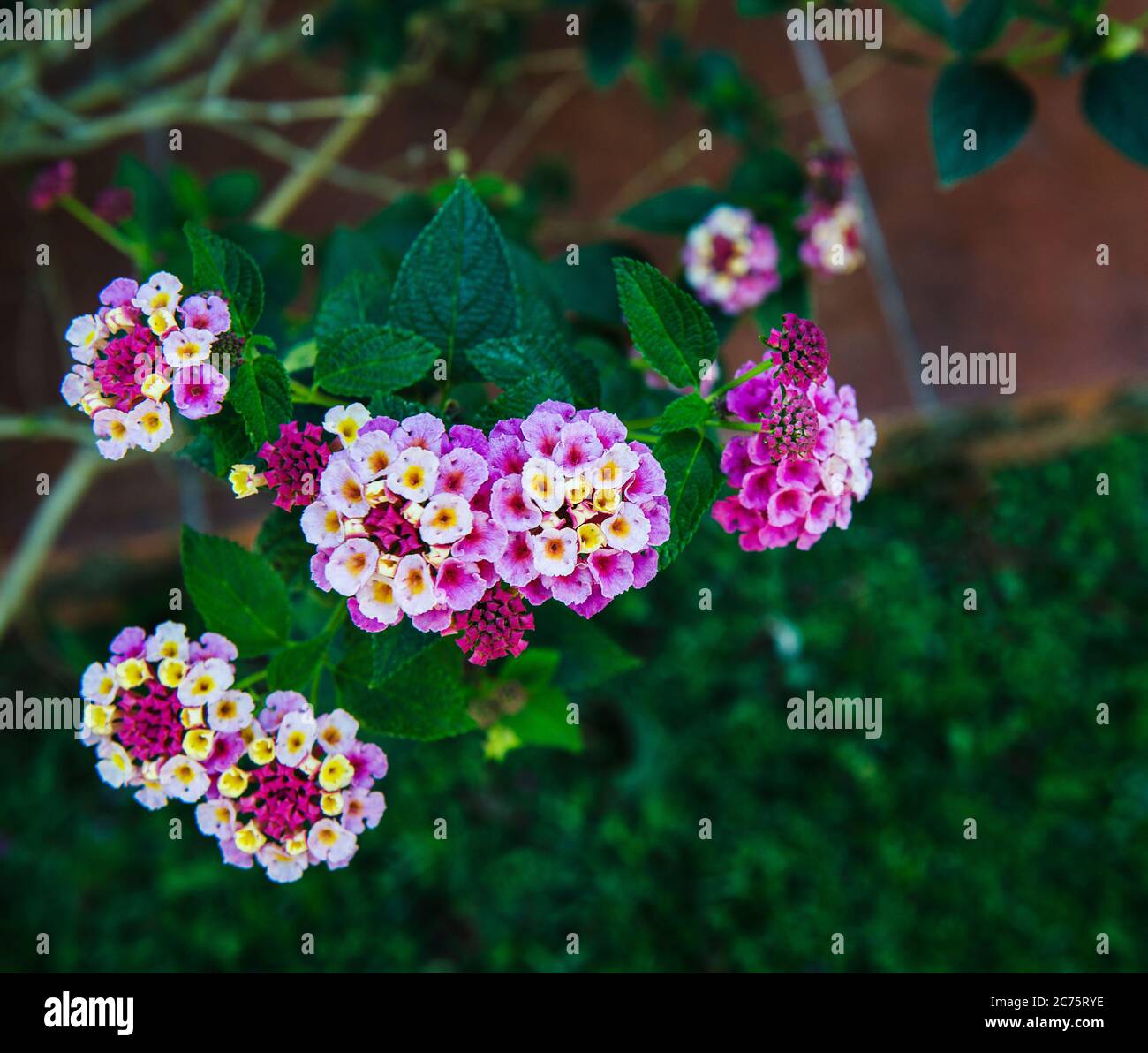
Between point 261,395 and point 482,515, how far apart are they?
234 millimetres

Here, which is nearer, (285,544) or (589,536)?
(589,536)

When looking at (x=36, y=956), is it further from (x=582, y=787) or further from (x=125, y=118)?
→ (x=125, y=118)

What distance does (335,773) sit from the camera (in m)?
0.90

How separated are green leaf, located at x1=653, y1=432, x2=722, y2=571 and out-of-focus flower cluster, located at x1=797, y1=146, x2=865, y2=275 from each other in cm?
68

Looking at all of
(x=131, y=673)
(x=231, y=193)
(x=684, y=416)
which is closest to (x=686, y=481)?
(x=684, y=416)

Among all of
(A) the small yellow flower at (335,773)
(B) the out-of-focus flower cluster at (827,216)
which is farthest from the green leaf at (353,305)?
(B) the out-of-focus flower cluster at (827,216)

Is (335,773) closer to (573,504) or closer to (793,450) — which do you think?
(573,504)

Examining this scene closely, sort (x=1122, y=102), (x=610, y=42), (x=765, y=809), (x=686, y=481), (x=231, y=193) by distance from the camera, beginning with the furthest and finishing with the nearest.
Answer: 1. (x=765, y=809)
2. (x=610, y=42)
3. (x=231, y=193)
4. (x=1122, y=102)
5. (x=686, y=481)

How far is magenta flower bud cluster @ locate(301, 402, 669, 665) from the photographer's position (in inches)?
30.0

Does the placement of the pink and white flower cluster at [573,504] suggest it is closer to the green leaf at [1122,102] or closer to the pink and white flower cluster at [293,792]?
the pink and white flower cluster at [293,792]

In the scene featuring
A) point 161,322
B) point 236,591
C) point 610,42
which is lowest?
point 236,591

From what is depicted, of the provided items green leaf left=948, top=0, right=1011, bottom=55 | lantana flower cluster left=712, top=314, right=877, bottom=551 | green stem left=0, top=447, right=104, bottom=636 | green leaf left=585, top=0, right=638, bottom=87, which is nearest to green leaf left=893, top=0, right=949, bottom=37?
green leaf left=948, top=0, right=1011, bottom=55

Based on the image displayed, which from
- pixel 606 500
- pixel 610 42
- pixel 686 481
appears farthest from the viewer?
pixel 610 42

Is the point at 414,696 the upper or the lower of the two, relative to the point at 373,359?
lower
